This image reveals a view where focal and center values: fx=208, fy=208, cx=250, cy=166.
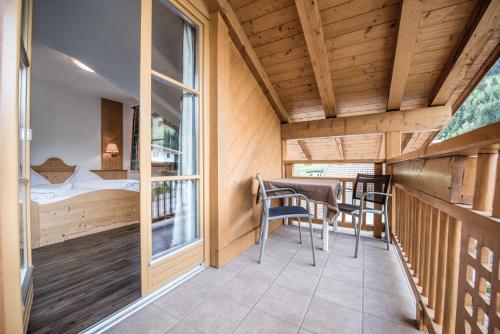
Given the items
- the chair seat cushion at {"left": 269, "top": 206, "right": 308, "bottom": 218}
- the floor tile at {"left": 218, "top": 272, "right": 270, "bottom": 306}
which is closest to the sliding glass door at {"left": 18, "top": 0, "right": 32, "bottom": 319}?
the floor tile at {"left": 218, "top": 272, "right": 270, "bottom": 306}

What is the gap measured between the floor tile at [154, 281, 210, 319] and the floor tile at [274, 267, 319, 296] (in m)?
0.62

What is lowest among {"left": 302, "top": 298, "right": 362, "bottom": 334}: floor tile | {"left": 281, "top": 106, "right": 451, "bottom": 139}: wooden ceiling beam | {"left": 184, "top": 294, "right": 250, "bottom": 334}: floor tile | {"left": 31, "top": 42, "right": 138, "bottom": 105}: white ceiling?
{"left": 184, "top": 294, "right": 250, "bottom": 334}: floor tile

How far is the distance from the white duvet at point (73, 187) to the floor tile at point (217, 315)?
2.37 meters

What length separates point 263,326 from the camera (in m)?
1.24

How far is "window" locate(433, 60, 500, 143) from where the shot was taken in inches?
94.0

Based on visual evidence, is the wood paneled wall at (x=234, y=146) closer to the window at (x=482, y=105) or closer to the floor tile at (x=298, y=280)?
the floor tile at (x=298, y=280)

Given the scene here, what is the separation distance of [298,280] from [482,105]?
3163mm

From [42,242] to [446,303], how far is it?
11.7 ft

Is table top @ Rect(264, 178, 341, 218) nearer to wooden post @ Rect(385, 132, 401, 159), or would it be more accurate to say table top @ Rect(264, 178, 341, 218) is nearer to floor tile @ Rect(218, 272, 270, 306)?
floor tile @ Rect(218, 272, 270, 306)

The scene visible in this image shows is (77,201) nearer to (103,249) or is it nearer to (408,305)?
(103,249)

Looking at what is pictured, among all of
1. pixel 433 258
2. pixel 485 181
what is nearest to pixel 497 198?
pixel 485 181

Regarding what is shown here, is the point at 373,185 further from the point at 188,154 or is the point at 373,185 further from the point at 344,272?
the point at 188,154

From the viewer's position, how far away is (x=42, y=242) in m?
2.38

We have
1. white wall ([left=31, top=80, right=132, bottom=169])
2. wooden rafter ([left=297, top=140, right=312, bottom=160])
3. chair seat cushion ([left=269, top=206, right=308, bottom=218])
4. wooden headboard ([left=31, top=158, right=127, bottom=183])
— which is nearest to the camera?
chair seat cushion ([left=269, top=206, right=308, bottom=218])
